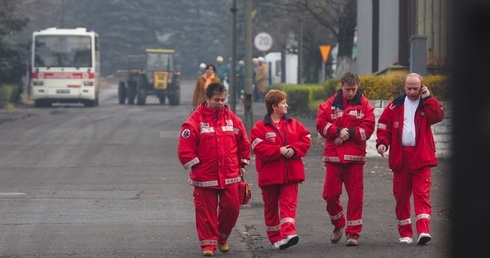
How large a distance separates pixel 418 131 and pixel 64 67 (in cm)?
3508

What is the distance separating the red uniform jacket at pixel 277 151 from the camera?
30.0 feet

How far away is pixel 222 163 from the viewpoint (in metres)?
8.98

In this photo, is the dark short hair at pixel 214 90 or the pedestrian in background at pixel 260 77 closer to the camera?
the dark short hair at pixel 214 90

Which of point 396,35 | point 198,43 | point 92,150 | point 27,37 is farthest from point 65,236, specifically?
point 198,43

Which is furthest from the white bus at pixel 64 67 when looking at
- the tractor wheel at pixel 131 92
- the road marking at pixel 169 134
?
the road marking at pixel 169 134

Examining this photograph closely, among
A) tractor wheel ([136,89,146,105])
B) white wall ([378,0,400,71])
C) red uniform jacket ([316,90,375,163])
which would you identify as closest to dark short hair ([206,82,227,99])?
red uniform jacket ([316,90,375,163])

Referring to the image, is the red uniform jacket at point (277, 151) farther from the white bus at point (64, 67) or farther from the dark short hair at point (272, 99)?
the white bus at point (64, 67)

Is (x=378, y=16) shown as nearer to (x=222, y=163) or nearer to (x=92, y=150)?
(x=92, y=150)

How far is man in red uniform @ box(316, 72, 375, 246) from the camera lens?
9.46 meters

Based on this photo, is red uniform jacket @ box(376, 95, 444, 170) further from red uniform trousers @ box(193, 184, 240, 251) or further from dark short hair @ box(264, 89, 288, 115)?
red uniform trousers @ box(193, 184, 240, 251)

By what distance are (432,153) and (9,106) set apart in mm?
31471

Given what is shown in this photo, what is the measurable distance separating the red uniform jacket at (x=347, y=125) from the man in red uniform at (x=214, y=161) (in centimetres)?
82

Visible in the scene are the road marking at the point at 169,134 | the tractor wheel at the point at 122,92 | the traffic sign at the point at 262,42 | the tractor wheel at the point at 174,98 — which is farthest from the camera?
the tractor wheel at the point at 122,92

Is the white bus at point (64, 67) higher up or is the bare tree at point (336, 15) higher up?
the bare tree at point (336, 15)
